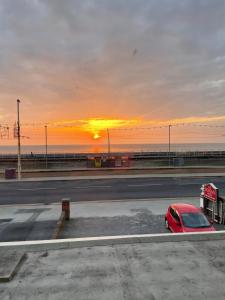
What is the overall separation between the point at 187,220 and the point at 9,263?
924 centimetres

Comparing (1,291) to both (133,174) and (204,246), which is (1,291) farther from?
(133,174)

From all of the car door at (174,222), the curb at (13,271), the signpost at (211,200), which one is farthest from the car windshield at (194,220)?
the curb at (13,271)

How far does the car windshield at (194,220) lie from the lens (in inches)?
511

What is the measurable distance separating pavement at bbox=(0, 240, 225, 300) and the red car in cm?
523

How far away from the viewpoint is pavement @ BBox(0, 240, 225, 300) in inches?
211

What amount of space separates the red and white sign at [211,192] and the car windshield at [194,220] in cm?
413

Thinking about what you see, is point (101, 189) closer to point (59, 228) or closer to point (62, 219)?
point (62, 219)

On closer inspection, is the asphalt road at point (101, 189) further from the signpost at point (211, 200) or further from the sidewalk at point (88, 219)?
the signpost at point (211, 200)

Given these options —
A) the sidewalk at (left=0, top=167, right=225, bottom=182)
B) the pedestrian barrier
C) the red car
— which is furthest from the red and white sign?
the sidewalk at (left=0, top=167, right=225, bottom=182)

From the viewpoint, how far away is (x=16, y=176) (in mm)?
35500

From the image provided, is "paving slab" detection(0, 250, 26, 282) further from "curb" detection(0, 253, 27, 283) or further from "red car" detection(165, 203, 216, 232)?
"red car" detection(165, 203, 216, 232)

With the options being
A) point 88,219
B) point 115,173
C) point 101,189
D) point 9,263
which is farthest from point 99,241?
Result: point 115,173

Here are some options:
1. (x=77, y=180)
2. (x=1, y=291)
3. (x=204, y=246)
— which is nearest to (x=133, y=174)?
(x=77, y=180)

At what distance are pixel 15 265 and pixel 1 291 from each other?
39.7 inches
